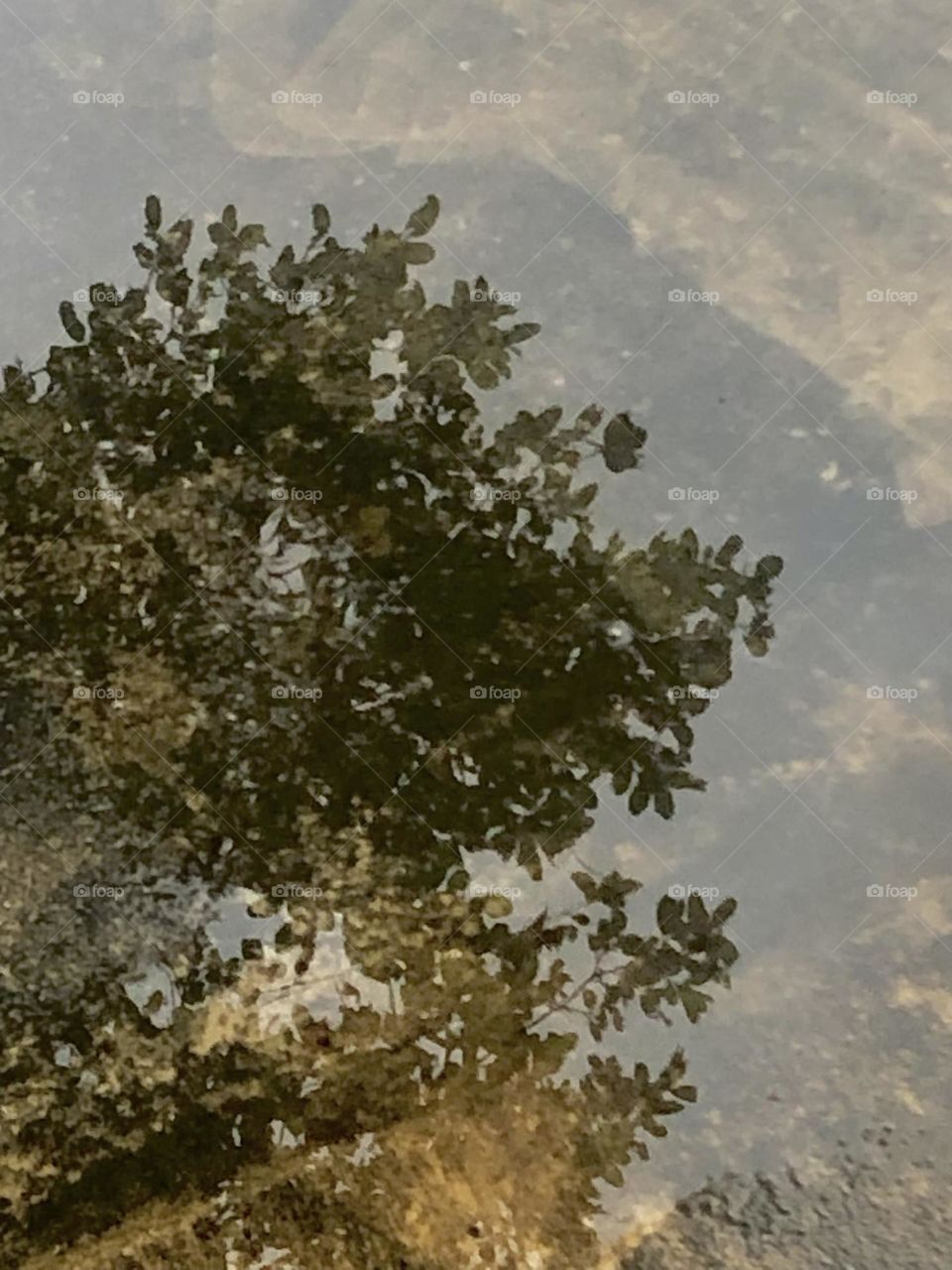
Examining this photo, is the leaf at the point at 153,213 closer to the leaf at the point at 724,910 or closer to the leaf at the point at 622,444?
the leaf at the point at 622,444

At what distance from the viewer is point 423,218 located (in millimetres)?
2344

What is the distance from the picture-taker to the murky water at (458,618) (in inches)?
83.0

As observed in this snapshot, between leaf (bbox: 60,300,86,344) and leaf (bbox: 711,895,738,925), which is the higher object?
leaf (bbox: 60,300,86,344)

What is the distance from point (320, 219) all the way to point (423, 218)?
0.23 m

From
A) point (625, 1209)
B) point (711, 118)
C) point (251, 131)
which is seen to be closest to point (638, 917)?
point (625, 1209)

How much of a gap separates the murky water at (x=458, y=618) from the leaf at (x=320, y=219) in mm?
32

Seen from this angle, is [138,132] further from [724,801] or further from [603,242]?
[724,801]

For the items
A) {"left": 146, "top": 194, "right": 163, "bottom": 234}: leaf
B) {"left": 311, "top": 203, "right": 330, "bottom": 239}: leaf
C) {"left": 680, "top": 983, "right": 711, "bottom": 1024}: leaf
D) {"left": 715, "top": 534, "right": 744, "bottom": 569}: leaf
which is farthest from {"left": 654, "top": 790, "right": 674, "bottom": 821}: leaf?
{"left": 146, "top": 194, "right": 163, "bottom": 234}: leaf

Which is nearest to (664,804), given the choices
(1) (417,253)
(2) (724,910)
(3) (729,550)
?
(2) (724,910)

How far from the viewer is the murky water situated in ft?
6.91

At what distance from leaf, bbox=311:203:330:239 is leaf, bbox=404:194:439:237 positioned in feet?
0.57

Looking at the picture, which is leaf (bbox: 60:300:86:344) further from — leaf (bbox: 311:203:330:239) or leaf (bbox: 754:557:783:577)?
leaf (bbox: 754:557:783:577)

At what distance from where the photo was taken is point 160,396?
2.12 m

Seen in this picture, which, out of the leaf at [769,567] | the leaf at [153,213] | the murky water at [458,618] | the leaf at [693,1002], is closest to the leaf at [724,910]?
the murky water at [458,618]
